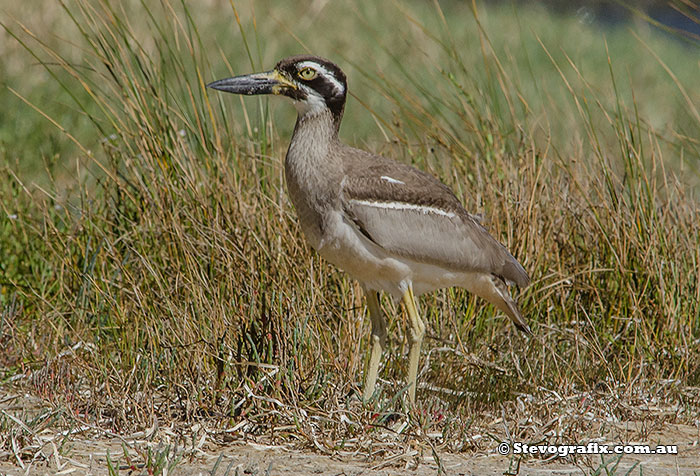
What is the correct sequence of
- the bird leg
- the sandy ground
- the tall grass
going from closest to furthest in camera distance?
the sandy ground, the tall grass, the bird leg

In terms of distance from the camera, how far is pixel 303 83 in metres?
4.02

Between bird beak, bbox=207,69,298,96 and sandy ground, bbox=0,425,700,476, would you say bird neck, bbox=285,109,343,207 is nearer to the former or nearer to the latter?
bird beak, bbox=207,69,298,96

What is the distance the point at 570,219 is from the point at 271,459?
233 cm

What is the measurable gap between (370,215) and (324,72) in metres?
0.65

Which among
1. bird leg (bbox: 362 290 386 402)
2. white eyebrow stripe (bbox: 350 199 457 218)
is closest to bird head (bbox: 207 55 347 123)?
white eyebrow stripe (bbox: 350 199 457 218)

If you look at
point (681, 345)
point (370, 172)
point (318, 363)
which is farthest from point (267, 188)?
point (681, 345)

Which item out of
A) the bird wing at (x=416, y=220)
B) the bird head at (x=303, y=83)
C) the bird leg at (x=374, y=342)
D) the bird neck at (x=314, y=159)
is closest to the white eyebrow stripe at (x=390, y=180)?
the bird wing at (x=416, y=220)

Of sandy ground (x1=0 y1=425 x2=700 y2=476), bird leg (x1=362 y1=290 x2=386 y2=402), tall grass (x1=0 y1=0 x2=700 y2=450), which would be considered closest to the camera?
sandy ground (x1=0 y1=425 x2=700 y2=476)

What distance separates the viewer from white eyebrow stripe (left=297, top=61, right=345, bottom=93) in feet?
13.1

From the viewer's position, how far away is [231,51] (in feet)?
39.9

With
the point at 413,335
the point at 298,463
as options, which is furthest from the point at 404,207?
the point at 298,463

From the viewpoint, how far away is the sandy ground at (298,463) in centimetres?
330

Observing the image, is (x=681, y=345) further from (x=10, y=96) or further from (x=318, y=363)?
(x=10, y=96)

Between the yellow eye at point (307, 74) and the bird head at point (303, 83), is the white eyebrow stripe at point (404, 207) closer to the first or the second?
the bird head at point (303, 83)
